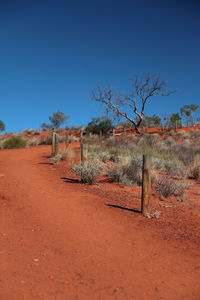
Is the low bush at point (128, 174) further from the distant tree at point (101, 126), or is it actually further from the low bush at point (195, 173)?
the distant tree at point (101, 126)

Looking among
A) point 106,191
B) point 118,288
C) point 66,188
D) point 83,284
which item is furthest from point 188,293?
point 66,188

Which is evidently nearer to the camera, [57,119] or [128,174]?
[128,174]

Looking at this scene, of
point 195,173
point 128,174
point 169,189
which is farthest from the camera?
point 195,173

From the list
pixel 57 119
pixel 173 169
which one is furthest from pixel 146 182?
pixel 57 119

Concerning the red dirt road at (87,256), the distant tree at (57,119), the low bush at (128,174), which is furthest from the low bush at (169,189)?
the distant tree at (57,119)

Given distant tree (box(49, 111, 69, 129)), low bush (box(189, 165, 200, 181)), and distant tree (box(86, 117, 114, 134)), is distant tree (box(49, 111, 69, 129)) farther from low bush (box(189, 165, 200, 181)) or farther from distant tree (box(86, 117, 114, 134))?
low bush (box(189, 165, 200, 181))

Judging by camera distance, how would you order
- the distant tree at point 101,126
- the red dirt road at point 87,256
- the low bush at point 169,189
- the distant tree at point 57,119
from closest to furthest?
the red dirt road at point 87,256 → the low bush at point 169,189 → the distant tree at point 101,126 → the distant tree at point 57,119

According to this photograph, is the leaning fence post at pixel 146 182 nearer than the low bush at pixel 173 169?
Yes

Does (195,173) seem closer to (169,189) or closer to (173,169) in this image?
(173,169)

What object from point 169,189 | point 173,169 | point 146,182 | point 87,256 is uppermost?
point 146,182

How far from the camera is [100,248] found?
443cm

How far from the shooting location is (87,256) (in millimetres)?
4129

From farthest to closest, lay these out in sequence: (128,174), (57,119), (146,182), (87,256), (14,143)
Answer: (57,119), (14,143), (128,174), (146,182), (87,256)

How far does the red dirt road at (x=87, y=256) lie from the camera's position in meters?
3.29
